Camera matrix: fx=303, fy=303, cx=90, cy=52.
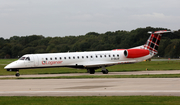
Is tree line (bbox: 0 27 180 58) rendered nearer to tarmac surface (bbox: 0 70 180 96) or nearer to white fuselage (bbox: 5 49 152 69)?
white fuselage (bbox: 5 49 152 69)

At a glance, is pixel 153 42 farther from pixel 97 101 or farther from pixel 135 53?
pixel 97 101

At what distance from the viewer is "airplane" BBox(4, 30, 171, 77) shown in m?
36.8

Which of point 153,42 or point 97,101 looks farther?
point 153,42

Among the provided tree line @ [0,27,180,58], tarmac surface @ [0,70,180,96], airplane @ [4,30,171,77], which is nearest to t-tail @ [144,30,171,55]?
airplane @ [4,30,171,77]

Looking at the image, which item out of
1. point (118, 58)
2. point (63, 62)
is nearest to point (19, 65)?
point (63, 62)

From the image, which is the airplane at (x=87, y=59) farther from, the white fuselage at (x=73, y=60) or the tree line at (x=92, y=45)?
the tree line at (x=92, y=45)

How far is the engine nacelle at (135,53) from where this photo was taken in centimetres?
4072

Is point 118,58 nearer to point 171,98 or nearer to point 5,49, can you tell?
point 171,98

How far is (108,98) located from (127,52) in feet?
84.6

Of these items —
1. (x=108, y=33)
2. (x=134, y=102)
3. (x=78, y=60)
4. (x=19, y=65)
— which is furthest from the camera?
(x=108, y=33)

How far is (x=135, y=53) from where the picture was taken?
41188 millimetres

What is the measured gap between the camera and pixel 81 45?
109 meters

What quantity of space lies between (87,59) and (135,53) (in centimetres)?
670

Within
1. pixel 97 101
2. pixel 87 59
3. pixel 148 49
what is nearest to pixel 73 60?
pixel 87 59
